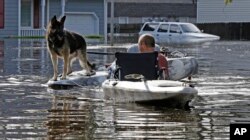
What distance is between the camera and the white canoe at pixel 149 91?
11641 mm

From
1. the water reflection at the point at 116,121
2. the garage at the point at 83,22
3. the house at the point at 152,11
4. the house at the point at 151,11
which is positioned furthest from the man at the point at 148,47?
the house at the point at 152,11

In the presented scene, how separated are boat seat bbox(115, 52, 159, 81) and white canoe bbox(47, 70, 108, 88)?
8.37 ft

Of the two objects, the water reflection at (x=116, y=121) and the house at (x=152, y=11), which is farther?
the house at (x=152, y=11)

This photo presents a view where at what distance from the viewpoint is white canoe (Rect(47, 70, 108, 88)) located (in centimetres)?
1552

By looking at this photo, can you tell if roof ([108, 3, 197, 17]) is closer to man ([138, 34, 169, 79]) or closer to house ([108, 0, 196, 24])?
house ([108, 0, 196, 24])

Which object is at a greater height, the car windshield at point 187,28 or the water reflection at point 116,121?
the car windshield at point 187,28

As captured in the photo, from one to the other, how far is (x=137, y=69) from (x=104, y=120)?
2.52 m

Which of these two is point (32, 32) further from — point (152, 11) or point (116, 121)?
point (116, 121)

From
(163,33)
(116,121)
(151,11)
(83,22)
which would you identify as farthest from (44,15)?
(116,121)

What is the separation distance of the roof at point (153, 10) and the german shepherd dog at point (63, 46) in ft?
211

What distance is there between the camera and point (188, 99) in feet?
38.7

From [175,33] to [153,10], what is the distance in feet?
112

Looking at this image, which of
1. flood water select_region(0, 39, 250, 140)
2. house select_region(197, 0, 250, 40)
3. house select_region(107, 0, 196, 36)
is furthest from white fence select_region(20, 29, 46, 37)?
flood water select_region(0, 39, 250, 140)

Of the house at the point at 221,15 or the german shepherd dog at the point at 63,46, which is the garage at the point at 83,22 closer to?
the house at the point at 221,15
